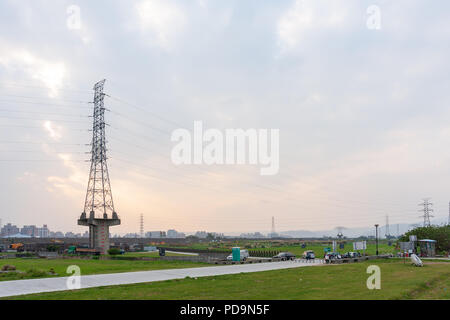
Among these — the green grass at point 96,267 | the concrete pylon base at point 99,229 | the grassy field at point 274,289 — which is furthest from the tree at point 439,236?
the concrete pylon base at point 99,229

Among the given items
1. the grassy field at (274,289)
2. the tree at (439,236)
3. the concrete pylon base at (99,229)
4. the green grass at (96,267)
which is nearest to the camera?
the grassy field at (274,289)

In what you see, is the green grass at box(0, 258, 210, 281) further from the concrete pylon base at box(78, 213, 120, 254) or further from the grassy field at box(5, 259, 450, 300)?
the concrete pylon base at box(78, 213, 120, 254)

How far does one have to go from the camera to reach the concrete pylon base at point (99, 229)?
3474 inches

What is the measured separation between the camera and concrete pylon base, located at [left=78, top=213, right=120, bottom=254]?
290ft

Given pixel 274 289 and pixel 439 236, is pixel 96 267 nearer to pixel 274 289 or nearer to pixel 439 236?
pixel 274 289

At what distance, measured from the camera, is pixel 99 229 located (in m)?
89.1

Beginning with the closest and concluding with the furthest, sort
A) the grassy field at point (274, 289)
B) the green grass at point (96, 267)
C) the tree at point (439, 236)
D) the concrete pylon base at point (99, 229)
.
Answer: the grassy field at point (274, 289) < the green grass at point (96, 267) < the tree at point (439, 236) < the concrete pylon base at point (99, 229)

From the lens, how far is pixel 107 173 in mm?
91312

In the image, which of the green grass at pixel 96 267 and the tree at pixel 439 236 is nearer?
the green grass at pixel 96 267

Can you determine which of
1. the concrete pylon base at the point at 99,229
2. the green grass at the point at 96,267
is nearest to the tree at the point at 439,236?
the green grass at the point at 96,267

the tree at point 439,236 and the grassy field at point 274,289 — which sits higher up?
the grassy field at point 274,289

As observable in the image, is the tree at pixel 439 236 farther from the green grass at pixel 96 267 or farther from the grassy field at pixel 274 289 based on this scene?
the green grass at pixel 96 267
